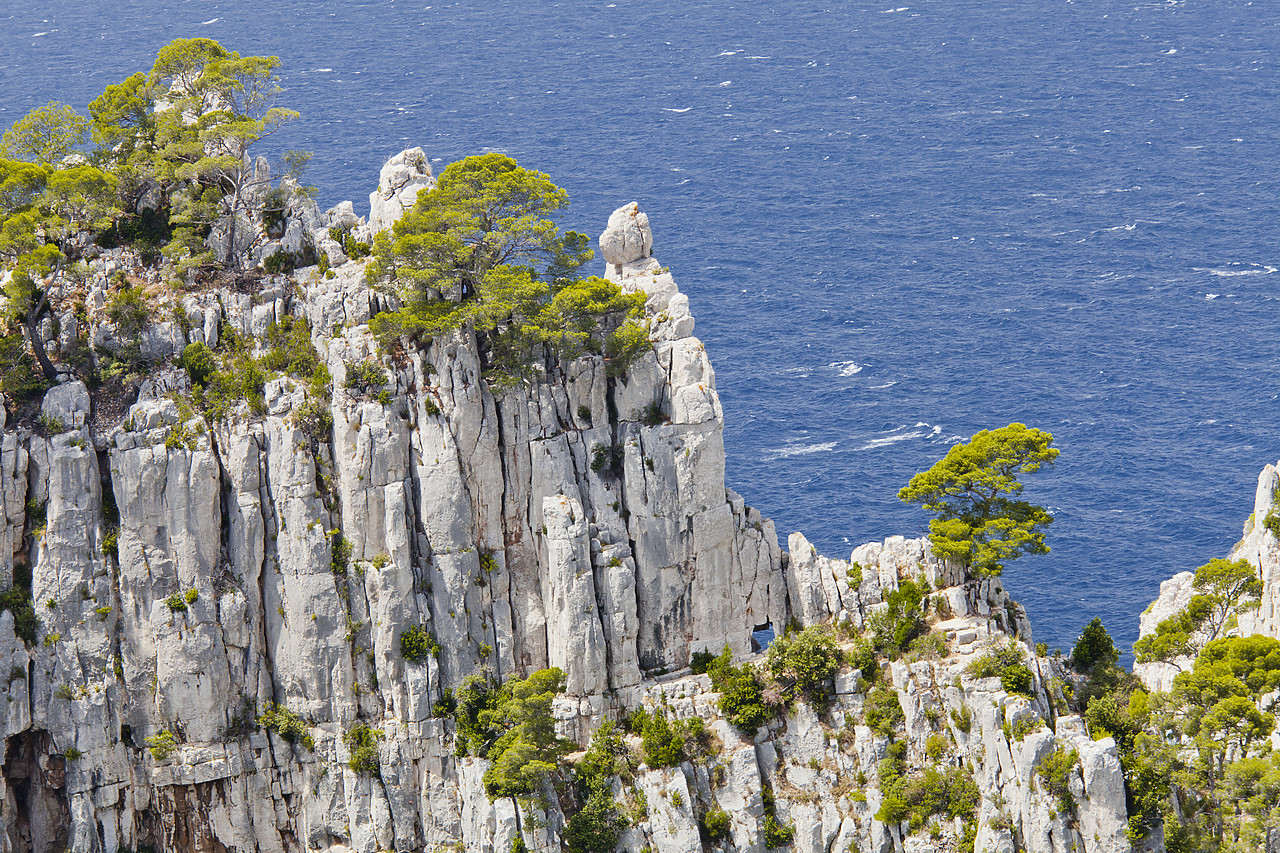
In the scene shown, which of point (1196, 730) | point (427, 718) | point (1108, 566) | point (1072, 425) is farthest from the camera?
point (1072, 425)

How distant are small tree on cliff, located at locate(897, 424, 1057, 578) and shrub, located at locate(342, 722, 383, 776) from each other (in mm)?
45785

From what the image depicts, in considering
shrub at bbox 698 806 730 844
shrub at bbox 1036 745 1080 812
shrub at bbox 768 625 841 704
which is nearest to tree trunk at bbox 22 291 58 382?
shrub at bbox 768 625 841 704

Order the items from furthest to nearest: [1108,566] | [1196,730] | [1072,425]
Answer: [1072,425] < [1108,566] < [1196,730]

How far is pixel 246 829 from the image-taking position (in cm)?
11306

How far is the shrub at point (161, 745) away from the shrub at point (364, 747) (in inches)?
521

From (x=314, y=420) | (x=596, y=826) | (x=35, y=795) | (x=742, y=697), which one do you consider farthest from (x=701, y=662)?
(x=35, y=795)

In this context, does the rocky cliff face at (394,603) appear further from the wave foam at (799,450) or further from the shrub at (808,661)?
the wave foam at (799,450)

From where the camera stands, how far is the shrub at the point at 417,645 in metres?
111

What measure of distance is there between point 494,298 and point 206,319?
2459 centimetres

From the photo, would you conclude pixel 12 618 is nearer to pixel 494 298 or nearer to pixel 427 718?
pixel 427 718

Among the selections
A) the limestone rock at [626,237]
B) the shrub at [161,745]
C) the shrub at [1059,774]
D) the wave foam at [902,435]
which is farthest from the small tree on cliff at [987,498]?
the shrub at [161,745]

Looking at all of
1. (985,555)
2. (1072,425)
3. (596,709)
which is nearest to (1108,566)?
(1072,425)

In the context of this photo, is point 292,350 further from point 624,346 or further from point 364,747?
point 364,747

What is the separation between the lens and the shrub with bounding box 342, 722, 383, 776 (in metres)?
112
